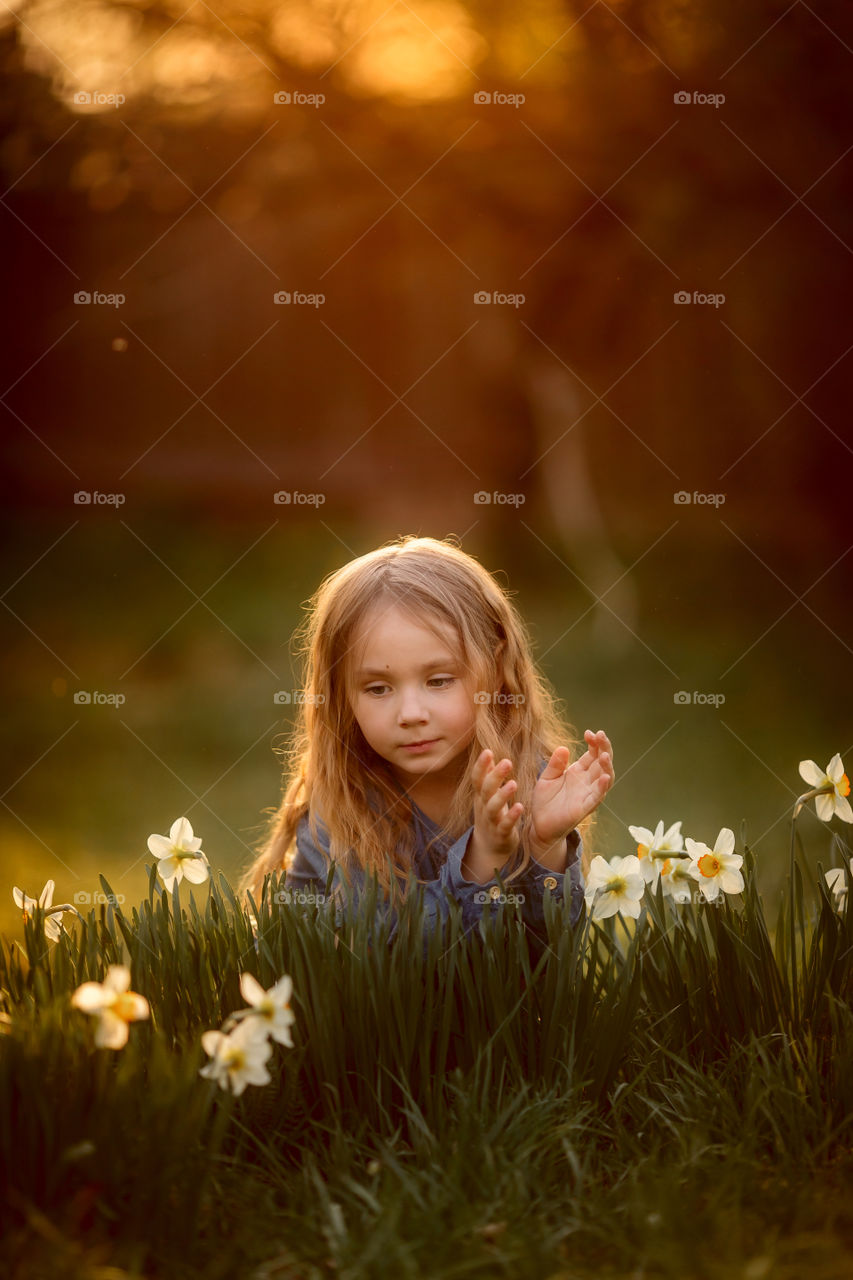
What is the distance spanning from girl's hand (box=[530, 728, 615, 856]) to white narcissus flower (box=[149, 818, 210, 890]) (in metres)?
0.51

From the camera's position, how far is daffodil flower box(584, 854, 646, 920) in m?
1.54

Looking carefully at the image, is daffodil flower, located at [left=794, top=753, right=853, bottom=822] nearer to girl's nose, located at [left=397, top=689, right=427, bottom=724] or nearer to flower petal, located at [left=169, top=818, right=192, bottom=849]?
girl's nose, located at [left=397, top=689, right=427, bottom=724]

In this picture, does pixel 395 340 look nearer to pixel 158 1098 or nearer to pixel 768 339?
pixel 768 339

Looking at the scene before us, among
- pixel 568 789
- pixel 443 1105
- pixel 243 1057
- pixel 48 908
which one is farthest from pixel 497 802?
pixel 48 908

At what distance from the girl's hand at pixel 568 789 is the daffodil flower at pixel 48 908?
0.70 meters

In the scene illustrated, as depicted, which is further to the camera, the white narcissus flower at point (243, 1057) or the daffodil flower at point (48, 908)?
the daffodil flower at point (48, 908)

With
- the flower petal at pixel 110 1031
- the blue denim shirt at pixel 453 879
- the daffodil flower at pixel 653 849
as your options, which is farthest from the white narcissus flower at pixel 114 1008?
the daffodil flower at pixel 653 849

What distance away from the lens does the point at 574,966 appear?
141 centimetres

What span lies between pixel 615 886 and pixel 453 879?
0.25 meters

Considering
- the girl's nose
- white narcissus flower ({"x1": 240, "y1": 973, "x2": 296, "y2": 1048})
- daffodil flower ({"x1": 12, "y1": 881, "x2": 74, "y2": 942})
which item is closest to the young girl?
the girl's nose

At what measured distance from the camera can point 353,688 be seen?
1875 mm

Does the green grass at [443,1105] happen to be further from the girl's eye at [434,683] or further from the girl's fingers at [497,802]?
the girl's eye at [434,683]

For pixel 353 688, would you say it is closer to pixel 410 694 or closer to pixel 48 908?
pixel 410 694

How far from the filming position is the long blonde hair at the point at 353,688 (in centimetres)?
187
